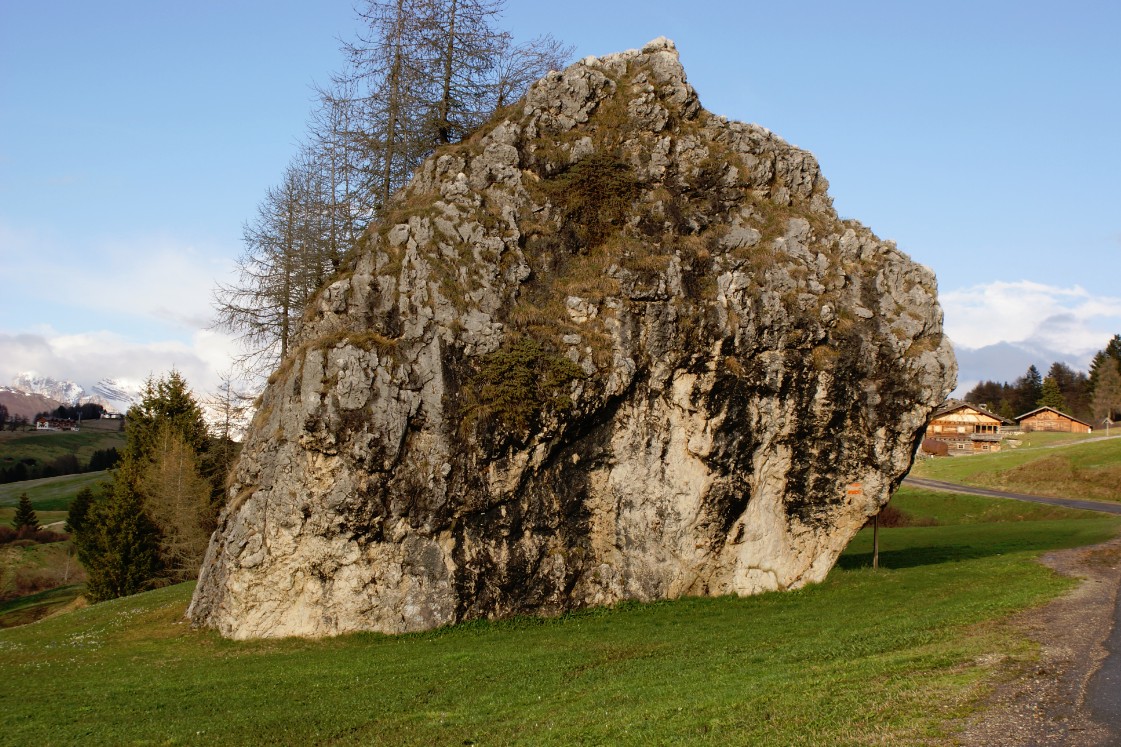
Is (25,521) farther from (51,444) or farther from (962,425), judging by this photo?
(962,425)

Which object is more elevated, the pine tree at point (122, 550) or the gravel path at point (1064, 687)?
the gravel path at point (1064, 687)

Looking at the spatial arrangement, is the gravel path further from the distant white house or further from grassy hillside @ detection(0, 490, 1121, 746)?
the distant white house

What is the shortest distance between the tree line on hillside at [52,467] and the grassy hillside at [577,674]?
117 meters

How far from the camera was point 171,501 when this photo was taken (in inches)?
1864

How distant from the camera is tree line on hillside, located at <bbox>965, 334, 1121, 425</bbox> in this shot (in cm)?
11338

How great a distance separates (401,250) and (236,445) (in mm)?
30360

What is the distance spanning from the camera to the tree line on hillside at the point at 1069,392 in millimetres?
113375

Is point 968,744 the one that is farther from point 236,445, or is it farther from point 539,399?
point 236,445

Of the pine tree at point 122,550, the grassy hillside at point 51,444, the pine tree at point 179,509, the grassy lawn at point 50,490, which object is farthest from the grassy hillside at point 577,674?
the grassy hillside at point 51,444

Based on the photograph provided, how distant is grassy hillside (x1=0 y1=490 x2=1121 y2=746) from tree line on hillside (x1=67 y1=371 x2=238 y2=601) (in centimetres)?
1418

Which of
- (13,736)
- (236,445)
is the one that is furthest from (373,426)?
(236,445)

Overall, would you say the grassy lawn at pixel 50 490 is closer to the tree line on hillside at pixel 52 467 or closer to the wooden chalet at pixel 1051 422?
the tree line on hillside at pixel 52 467

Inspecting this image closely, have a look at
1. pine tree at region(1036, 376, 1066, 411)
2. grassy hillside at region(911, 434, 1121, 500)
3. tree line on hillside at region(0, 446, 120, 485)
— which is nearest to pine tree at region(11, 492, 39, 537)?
tree line on hillside at region(0, 446, 120, 485)

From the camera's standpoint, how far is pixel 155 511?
47.7m
